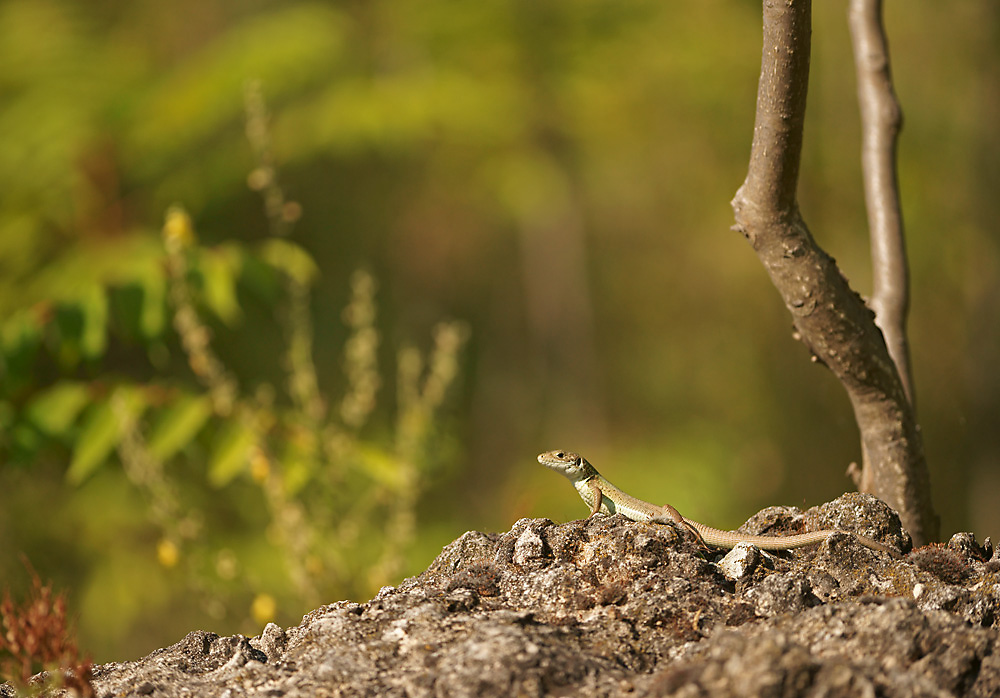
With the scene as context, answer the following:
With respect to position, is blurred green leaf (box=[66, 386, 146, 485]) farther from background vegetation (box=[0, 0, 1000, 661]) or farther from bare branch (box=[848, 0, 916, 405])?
bare branch (box=[848, 0, 916, 405])

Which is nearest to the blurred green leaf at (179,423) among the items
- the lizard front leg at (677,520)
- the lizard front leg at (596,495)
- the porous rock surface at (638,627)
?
the porous rock surface at (638,627)

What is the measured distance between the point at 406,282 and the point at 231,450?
9.23m

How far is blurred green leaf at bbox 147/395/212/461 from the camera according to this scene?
369 cm

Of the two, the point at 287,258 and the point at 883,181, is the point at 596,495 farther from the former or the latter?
the point at 287,258

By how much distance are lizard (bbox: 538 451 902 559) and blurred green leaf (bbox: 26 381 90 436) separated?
6.78ft

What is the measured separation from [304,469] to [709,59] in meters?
7.40

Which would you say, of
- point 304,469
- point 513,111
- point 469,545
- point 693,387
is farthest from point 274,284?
point 693,387

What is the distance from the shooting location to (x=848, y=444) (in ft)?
30.0

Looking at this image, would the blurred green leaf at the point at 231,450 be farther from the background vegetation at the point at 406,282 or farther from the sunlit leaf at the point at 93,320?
the sunlit leaf at the point at 93,320

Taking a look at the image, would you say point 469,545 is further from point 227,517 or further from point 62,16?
point 227,517

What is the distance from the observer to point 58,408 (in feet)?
12.0

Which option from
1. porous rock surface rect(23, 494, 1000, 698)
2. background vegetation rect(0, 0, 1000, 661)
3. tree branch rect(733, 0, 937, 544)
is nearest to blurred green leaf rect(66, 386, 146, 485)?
background vegetation rect(0, 0, 1000, 661)

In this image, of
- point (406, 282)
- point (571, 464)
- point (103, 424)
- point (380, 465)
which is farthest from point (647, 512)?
point (406, 282)

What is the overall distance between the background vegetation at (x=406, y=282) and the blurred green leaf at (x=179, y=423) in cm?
2
